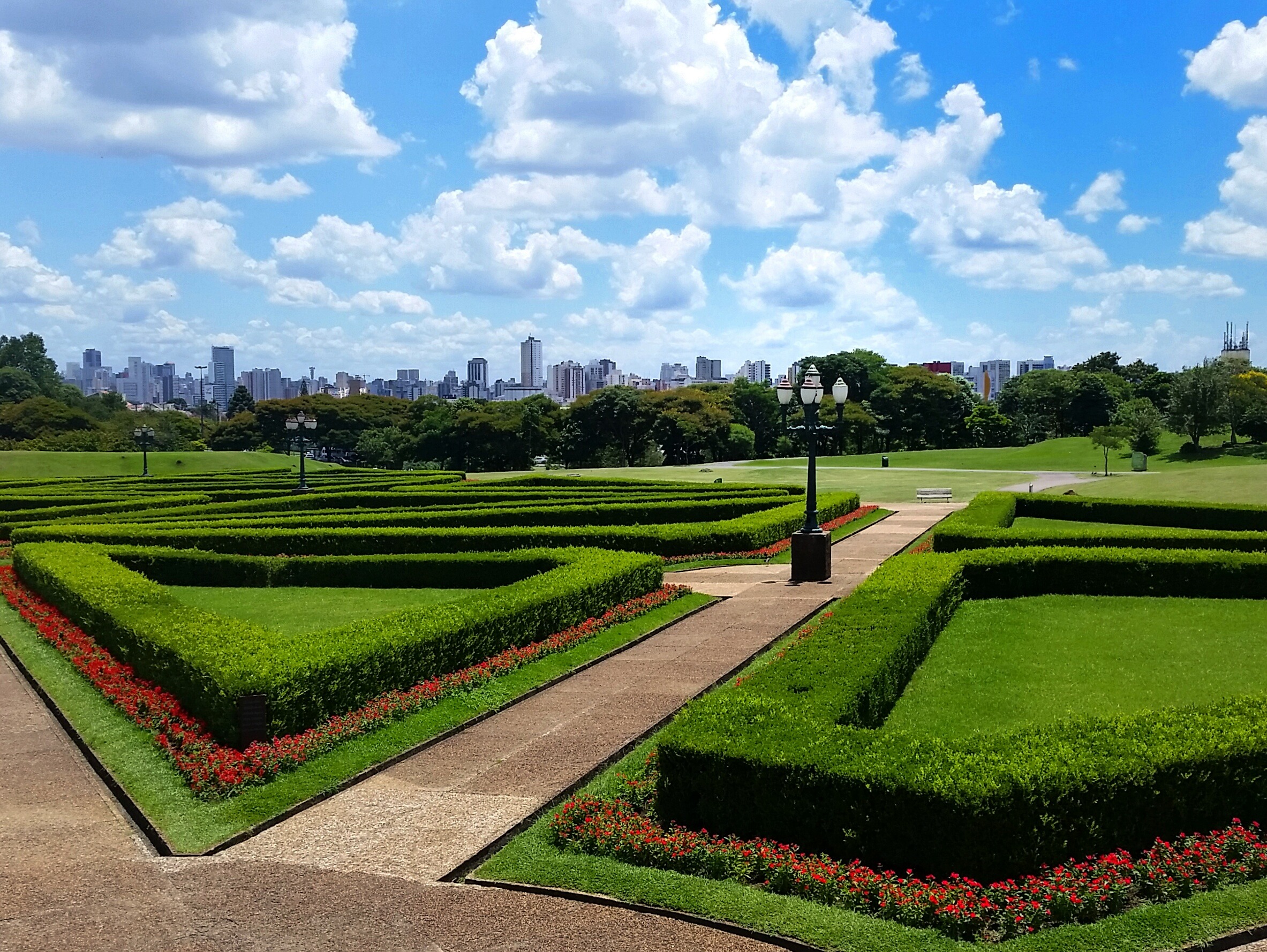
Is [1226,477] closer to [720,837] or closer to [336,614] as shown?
[336,614]

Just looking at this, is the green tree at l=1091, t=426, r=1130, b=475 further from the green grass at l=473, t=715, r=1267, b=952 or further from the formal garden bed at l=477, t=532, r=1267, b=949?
the green grass at l=473, t=715, r=1267, b=952

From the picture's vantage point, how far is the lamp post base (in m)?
18.1

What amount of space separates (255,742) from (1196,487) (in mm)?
33644

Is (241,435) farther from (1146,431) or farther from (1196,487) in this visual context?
(1196,487)

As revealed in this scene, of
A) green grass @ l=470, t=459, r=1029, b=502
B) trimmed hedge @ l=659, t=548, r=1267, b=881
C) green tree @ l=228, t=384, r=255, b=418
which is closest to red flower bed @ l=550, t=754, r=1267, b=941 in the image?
trimmed hedge @ l=659, t=548, r=1267, b=881

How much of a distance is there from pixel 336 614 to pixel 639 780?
30.2 feet

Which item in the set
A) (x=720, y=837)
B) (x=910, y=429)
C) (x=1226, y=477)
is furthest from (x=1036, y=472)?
(x=720, y=837)

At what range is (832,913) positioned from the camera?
242 inches

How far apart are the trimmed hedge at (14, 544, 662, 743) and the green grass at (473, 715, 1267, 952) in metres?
3.64

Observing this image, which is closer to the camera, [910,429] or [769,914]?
[769,914]

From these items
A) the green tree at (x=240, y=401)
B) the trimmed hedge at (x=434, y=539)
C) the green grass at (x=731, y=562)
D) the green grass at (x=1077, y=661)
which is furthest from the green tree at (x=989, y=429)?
the green tree at (x=240, y=401)

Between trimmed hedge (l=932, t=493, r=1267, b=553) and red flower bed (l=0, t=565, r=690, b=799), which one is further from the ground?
trimmed hedge (l=932, t=493, r=1267, b=553)

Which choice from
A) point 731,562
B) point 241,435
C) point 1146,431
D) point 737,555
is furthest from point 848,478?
point 241,435

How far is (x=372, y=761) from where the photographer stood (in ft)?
29.6
